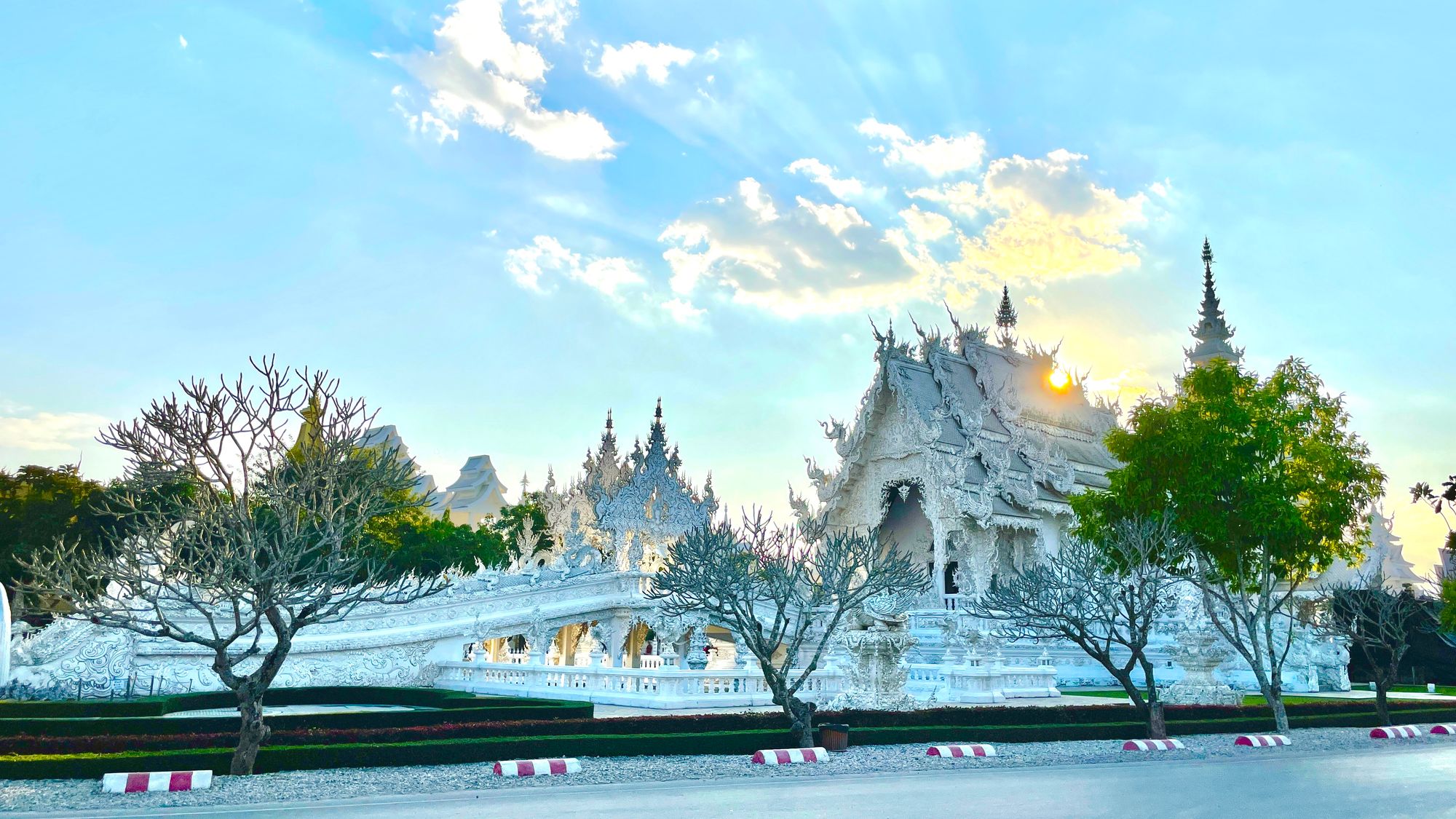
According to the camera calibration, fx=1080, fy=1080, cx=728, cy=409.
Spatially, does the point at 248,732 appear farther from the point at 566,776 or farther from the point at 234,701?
the point at 234,701

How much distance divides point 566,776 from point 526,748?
1360 millimetres

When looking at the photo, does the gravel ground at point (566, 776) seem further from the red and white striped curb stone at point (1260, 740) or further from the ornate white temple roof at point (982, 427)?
the ornate white temple roof at point (982, 427)

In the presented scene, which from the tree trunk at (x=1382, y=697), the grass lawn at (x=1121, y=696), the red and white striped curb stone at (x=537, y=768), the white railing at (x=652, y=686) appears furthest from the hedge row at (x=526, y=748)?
the grass lawn at (x=1121, y=696)

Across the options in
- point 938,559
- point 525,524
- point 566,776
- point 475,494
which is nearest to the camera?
point 566,776

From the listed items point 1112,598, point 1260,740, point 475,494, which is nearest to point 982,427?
point 1112,598

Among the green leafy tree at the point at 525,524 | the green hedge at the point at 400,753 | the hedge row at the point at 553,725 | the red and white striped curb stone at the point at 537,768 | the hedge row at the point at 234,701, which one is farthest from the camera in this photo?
the green leafy tree at the point at 525,524

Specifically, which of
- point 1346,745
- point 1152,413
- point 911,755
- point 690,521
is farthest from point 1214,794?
point 690,521

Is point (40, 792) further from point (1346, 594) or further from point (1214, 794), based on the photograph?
point (1346, 594)

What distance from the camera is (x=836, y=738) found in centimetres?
1373

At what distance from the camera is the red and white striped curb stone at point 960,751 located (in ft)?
44.0

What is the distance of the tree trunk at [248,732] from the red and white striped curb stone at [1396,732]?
1692 cm

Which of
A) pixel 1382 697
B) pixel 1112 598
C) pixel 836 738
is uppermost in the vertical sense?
pixel 1112 598

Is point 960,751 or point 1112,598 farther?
point 1112,598

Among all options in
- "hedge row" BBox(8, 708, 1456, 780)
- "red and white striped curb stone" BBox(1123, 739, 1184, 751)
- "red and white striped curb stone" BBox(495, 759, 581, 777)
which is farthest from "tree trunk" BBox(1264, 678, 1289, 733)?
"red and white striped curb stone" BBox(495, 759, 581, 777)
